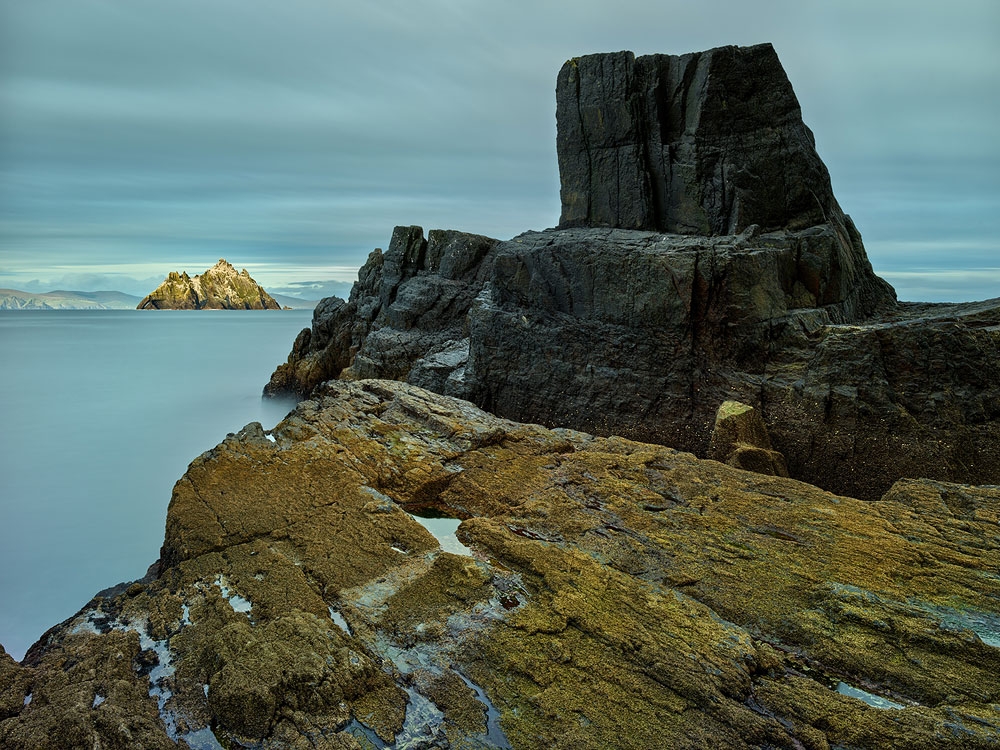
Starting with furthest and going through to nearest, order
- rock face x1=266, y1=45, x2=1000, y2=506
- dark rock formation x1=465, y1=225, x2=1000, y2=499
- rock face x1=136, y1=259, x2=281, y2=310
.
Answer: rock face x1=136, y1=259, x2=281, y2=310, rock face x1=266, y1=45, x2=1000, y2=506, dark rock formation x1=465, y1=225, x2=1000, y2=499

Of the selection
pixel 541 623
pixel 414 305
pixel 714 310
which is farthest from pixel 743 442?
pixel 414 305

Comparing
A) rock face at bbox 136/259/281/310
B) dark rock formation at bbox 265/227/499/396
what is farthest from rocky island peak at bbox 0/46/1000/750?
rock face at bbox 136/259/281/310

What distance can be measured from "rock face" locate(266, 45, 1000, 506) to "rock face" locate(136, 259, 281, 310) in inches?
4918

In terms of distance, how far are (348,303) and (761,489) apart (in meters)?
18.3

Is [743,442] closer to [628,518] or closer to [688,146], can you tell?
[628,518]

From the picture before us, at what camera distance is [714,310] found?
982 cm

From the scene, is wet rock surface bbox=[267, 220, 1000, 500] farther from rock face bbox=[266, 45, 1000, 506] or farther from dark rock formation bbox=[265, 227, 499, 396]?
dark rock formation bbox=[265, 227, 499, 396]

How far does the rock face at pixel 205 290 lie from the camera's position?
12056 cm

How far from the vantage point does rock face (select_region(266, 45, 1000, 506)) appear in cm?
814

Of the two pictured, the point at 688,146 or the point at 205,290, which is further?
the point at 205,290

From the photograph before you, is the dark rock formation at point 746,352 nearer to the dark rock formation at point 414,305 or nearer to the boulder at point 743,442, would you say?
the boulder at point 743,442

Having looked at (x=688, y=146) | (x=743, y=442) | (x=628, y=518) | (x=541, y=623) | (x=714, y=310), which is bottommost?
(x=541, y=623)

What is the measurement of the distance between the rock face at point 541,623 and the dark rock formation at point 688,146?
Result: 22.4ft

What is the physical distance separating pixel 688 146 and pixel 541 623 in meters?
10.7
